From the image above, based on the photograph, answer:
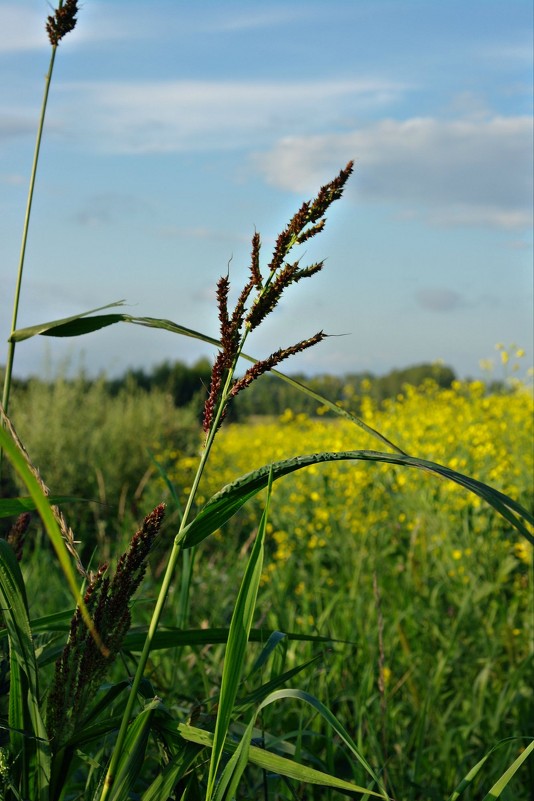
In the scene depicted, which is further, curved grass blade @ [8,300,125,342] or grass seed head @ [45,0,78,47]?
grass seed head @ [45,0,78,47]

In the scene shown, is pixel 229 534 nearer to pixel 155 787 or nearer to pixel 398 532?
pixel 398 532

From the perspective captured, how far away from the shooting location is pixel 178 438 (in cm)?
973

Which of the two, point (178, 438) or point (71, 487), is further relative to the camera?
point (178, 438)

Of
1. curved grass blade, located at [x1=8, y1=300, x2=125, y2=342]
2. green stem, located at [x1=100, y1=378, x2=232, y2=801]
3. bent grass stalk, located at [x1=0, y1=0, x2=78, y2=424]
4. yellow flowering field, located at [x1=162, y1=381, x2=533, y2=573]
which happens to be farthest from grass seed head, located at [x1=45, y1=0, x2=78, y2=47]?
yellow flowering field, located at [x1=162, y1=381, x2=533, y2=573]

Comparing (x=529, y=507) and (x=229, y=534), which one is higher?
(x=529, y=507)

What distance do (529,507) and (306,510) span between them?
4.68ft

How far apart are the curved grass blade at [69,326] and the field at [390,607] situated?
13.2 inches

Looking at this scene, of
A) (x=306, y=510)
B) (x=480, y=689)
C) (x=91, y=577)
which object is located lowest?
(x=480, y=689)

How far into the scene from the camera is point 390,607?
396 centimetres

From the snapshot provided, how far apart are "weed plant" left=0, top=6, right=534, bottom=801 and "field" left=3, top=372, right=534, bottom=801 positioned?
0.06ft

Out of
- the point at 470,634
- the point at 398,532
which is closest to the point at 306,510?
the point at 398,532

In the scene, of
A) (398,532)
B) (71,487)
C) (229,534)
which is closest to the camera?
(398,532)

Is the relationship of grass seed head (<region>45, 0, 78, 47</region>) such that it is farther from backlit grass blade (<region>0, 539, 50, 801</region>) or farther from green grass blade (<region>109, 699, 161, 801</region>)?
green grass blade (<region>109, 699, 161, 801</region>)

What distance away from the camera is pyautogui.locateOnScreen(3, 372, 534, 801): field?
231 centimetres
